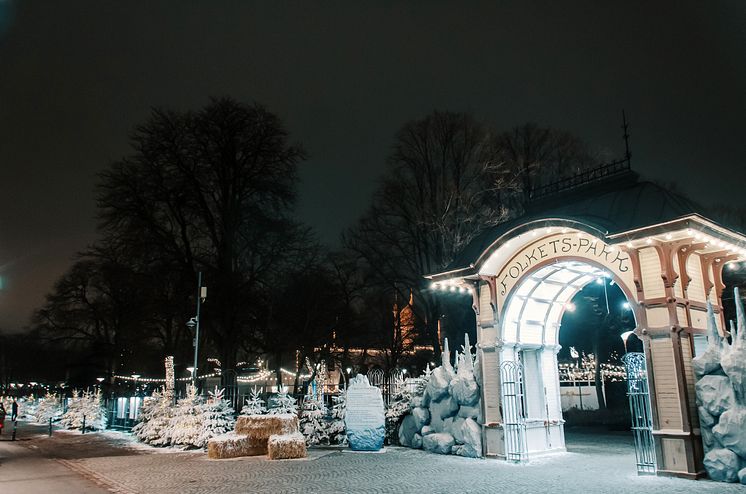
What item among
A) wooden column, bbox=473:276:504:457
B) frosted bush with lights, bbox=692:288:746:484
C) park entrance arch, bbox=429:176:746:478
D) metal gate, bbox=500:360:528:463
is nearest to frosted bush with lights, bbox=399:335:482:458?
→ wooden column, bbox=473:276:504:457

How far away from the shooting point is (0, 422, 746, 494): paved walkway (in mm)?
10508

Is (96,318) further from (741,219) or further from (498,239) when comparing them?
(741,219)

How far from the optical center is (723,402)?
10.8 metres

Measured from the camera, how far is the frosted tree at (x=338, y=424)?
1886cm

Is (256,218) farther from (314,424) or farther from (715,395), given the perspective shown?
(715,395)

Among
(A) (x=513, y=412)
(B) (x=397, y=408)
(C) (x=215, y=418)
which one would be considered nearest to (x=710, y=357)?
(A) (x=513, y=412)

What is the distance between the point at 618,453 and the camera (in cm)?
1555

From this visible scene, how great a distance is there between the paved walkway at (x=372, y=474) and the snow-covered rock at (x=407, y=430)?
595mm

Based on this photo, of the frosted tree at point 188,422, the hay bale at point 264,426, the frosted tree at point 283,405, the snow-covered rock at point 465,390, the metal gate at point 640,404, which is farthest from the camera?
the frosted tree at point 283,405

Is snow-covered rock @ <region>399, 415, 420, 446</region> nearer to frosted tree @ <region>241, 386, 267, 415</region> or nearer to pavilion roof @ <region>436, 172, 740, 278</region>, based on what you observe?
frosted tree @ <region>241, 386, 267, 415</region>

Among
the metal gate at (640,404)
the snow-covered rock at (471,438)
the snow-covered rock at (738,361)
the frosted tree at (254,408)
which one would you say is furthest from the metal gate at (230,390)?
the snow-covered rock at (738,361)

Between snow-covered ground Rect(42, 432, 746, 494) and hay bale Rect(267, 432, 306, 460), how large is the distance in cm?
→ 32

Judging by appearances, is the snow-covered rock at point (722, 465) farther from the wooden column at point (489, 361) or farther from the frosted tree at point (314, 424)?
the frosted tree at point (314, 424)

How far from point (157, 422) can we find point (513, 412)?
12111mm
